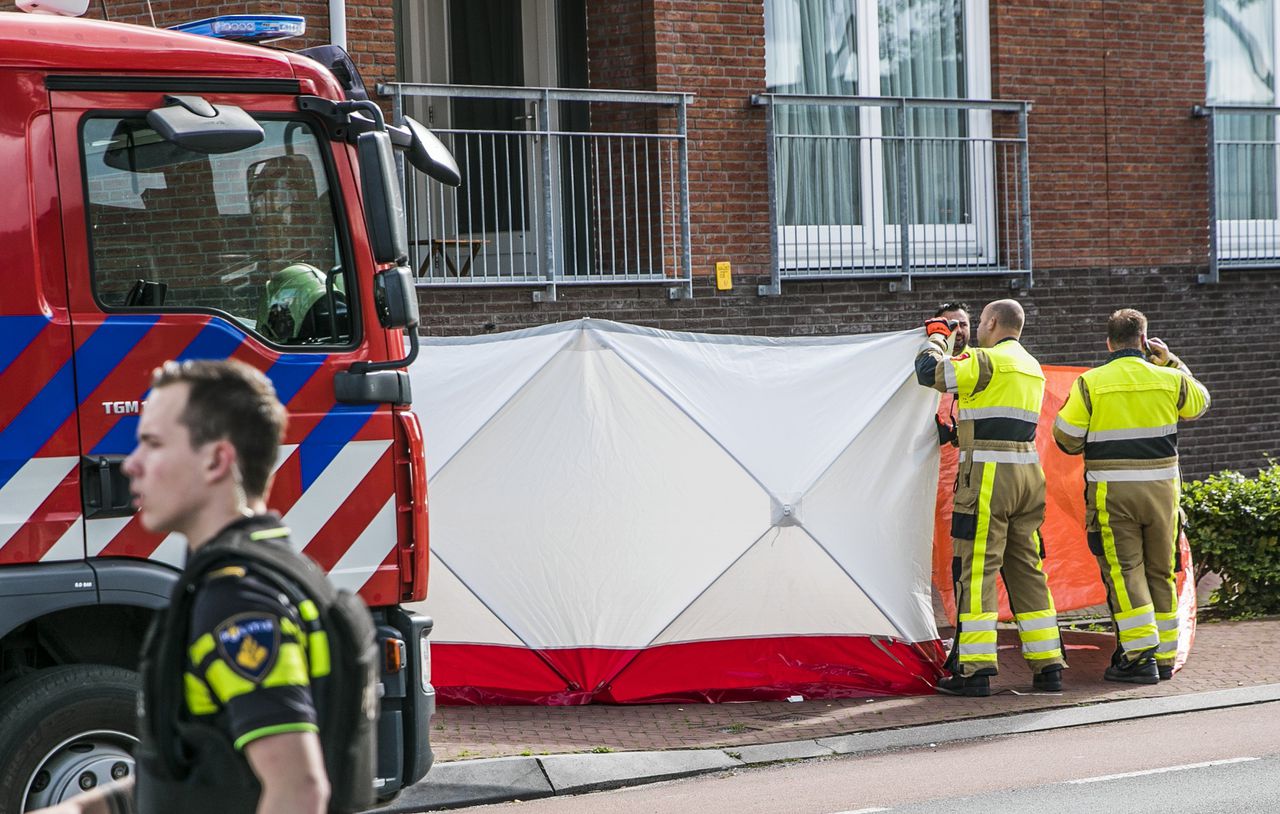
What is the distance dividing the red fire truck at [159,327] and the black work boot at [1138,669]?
499 centimetres

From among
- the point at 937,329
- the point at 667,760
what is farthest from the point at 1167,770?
the point at 937,329

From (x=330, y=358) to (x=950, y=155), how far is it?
8.60m

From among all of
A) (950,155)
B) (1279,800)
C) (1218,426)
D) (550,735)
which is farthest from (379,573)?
(1218,426)

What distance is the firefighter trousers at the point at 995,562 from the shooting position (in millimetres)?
8805

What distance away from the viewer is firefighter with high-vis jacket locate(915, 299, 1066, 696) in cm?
880

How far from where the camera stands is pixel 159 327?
523 cm

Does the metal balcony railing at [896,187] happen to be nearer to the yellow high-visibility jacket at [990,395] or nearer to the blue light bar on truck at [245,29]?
the yellow high-visibility jacket at [990,395]

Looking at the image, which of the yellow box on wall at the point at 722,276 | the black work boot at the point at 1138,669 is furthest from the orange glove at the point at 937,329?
→ the yellow box on wall at the point at 722,276

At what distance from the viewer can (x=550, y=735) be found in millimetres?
7910

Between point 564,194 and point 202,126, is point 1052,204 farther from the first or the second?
point 202,126

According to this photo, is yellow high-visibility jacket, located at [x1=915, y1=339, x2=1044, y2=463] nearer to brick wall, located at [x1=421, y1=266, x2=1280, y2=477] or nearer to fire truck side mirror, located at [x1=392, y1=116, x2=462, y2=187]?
brick wall, located at [x1=421, y1=266, x2=1280, y2=477]

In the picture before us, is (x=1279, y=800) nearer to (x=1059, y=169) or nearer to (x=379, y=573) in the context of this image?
(x=379, y=573)

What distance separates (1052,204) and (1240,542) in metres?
3.36

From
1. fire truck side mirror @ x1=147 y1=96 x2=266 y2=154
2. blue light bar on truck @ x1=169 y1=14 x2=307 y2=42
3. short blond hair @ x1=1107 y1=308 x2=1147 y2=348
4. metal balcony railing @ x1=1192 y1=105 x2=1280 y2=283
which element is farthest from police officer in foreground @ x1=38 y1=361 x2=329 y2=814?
metal balcony railing @ x1=1192 y1=105 x2=1280 y2=283
